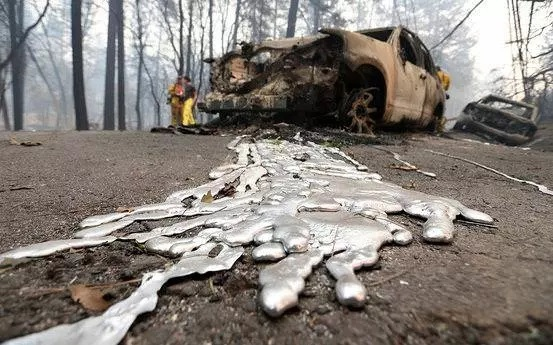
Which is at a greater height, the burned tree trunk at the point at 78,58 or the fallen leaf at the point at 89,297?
the burned tree trunk at the point at 78,58

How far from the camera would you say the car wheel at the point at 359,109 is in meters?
4.39

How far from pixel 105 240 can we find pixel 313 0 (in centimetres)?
2189

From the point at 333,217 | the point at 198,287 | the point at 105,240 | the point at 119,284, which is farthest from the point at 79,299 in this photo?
the point at 333,217

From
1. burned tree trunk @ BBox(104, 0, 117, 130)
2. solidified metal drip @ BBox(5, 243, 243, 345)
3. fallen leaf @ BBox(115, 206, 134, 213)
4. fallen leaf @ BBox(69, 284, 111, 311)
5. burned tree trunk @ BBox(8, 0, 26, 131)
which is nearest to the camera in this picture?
solidified metal drip @ BBox(5, 243, 243, 345)

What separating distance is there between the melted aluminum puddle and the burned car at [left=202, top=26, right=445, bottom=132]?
249cm

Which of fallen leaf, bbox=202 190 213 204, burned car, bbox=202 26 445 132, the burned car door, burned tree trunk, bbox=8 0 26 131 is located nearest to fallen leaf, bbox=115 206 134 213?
fallen leaf, bbox=202 190 213 204

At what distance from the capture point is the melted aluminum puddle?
70cm

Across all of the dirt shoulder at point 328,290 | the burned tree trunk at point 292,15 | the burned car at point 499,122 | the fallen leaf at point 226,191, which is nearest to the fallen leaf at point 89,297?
the dirt shoulder at point 328,290

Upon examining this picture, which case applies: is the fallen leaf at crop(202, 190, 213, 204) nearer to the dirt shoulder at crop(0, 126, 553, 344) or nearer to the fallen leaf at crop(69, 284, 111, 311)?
the dirt shoulder at crop(0, 126, 553, 344)

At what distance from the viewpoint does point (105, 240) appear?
1.06 metres

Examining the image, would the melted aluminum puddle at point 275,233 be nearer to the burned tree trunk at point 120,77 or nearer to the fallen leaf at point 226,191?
the fallen leaf at point 226,191

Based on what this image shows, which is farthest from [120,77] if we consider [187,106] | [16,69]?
[187,106]

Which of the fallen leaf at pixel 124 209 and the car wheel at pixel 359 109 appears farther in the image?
the car wheel at pixel 359 109

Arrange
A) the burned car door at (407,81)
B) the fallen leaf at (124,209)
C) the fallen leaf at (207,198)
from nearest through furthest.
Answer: the fallen leaf at (124,209) < the fallen leaf at (207,198) < the burned car door at (407,81)
